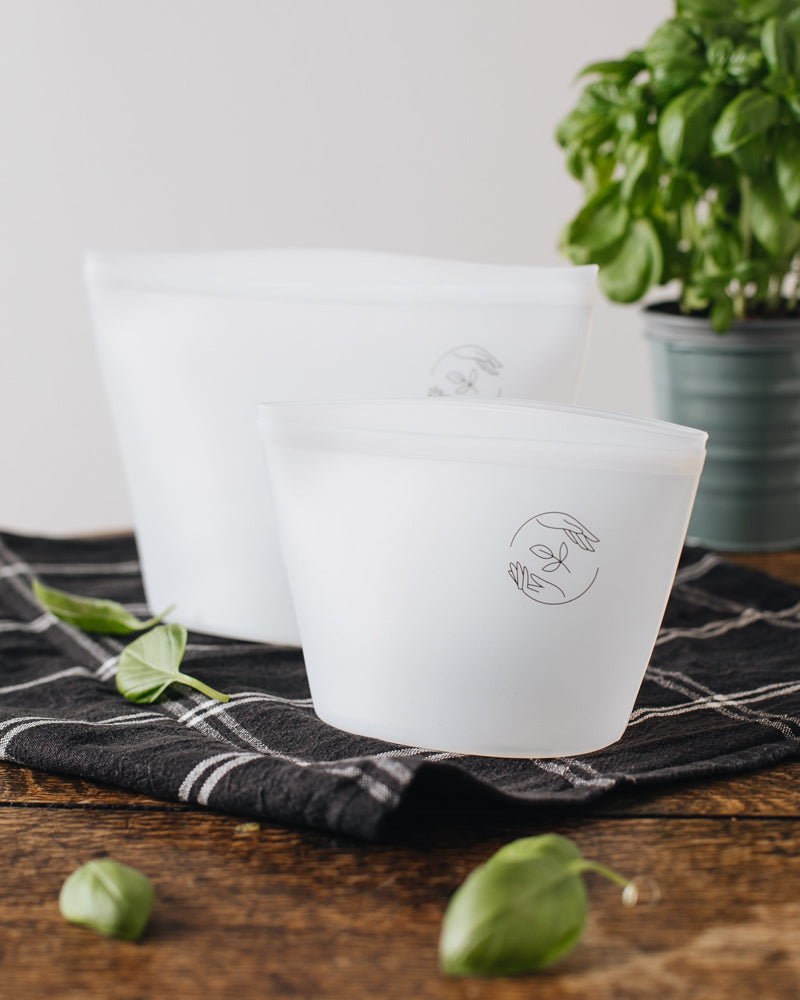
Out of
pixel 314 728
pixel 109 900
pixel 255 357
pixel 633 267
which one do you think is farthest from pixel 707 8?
pixel 109 900

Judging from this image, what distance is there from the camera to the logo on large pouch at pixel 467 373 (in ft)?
1.83

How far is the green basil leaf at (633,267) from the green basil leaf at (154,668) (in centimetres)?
40

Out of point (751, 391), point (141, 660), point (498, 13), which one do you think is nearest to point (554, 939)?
Answer: point (141, 660)

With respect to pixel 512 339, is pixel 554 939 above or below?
below

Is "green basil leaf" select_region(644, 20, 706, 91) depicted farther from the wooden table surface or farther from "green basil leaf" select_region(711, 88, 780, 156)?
the wooden table surface

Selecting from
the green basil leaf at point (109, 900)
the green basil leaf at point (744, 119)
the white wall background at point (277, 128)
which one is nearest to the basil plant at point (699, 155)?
the green basil leaf at point (744, 119)

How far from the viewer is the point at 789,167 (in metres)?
0.72

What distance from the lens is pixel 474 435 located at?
0.43m

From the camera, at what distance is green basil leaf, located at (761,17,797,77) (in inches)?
27.8

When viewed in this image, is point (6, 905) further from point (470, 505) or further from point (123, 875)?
point (470, 505)

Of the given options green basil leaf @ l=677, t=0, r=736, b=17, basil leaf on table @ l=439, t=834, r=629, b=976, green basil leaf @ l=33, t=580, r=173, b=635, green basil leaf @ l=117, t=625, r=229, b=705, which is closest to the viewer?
basil leaf on table @ l=439, t=834, r=629, b=976

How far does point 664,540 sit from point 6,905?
10.4 inches

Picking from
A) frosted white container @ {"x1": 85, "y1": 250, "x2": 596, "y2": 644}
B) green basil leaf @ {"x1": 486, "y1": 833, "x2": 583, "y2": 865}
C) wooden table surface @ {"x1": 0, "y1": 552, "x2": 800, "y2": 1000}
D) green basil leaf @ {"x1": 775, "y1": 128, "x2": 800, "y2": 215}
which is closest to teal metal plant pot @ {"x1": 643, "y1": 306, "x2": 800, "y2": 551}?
green basil leaf @ {"x1": 775, "y1": 128, "x2": 800, "y2": 215}

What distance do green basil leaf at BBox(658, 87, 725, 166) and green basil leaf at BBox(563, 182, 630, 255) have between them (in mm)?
69
